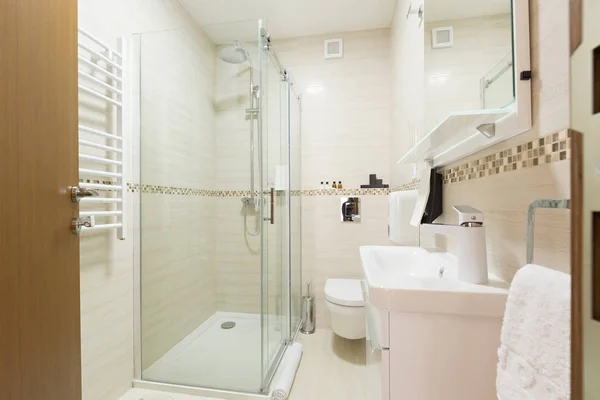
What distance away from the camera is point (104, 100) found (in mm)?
1478

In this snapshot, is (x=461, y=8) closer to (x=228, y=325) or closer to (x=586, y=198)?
(x=586, y=198)

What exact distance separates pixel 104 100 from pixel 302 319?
2191 millimetres

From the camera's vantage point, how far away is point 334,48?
264 cm

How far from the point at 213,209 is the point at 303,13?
1779mm

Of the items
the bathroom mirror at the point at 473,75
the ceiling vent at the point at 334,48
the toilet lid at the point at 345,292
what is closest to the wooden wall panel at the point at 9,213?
the bathroom mirror at the point at 473,75

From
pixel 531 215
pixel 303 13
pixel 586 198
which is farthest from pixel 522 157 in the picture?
pixel 303 13

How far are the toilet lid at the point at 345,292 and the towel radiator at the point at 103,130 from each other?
4.62 feet

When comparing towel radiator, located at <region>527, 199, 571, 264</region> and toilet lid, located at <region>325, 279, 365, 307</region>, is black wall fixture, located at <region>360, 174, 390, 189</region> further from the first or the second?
towel radiator, located at <region>527, 199, 571, 264</region>

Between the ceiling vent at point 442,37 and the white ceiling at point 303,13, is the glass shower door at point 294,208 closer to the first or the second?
the white ceiling at point 303,13

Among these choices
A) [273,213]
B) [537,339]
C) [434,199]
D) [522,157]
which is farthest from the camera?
[273,213]

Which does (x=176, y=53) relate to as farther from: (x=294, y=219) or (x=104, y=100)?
(x=294, y=219)

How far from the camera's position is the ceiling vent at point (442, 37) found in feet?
3.53

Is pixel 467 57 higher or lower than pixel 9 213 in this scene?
higher

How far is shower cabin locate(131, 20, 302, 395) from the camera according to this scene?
1768 millimetres
